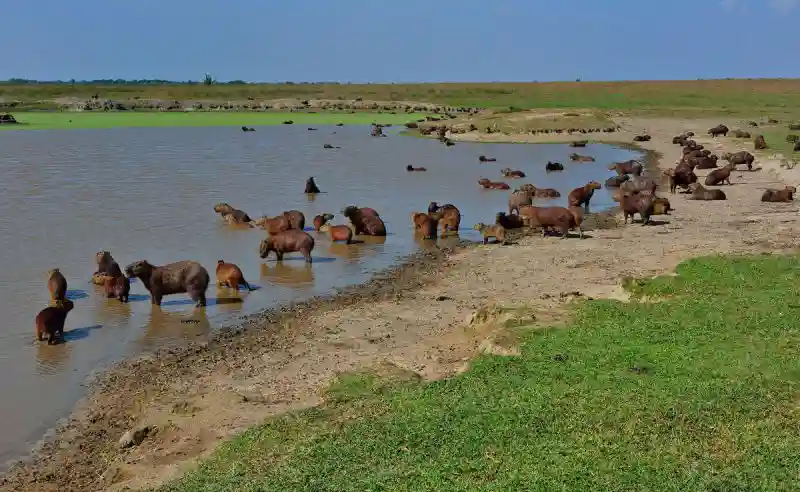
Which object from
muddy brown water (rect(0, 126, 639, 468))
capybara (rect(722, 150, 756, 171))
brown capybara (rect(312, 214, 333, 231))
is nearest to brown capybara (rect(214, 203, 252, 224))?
muddy brown water (rect(0, 126, 639, 468))

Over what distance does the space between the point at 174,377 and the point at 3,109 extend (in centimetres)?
7568

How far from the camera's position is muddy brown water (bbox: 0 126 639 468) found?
37.6ft

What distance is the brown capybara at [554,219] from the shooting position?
1831cm

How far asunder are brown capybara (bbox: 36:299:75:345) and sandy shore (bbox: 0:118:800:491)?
1.65 meters

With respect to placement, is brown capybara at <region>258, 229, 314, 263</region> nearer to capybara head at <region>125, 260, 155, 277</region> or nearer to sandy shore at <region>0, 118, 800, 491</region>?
sandy shore at <region>0, 118, 800, 491</region>

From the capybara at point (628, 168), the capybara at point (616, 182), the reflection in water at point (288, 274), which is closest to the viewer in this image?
the reflection in water at point (288, 274)

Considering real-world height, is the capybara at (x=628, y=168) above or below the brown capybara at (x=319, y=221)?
above

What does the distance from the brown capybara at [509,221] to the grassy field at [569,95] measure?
1892 inches

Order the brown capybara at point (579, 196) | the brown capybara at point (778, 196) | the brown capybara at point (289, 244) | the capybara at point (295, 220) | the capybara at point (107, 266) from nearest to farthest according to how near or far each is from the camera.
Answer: the capybara at point (107, 266), the brown capybara at point (289, 244), the capybara at point (295, 220), the brown capybara at point (778, 196), the brown capybara at point (579, 196)

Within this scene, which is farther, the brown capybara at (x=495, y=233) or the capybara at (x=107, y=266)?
the brown capybara at (x=495, y=233)

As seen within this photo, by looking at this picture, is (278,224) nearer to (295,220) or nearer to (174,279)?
(295,220)

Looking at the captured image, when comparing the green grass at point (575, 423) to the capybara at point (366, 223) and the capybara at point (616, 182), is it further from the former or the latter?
the capybara at point (616, 182)

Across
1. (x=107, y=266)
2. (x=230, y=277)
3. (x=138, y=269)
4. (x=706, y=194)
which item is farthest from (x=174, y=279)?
(x=706, y=194)

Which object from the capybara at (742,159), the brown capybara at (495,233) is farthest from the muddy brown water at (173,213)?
the capybara at (742,159)
